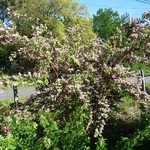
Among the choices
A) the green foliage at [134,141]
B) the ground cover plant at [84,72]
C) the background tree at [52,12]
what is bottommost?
the green foliage at [134,141]

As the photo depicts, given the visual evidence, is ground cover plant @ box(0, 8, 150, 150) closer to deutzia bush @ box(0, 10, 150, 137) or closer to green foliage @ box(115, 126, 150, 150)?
deutzia bush @ box(0, 10, 150, 137)

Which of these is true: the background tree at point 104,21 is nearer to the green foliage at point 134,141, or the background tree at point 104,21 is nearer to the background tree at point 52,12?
the background tree at point 52,12

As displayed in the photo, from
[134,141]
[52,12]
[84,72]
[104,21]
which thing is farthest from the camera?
[104,21]

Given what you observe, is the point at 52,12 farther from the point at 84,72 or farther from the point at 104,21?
the point at 84,72

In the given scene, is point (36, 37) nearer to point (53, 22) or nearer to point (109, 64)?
point (109, 64)

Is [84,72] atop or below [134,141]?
atop

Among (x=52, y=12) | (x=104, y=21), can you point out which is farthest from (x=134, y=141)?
(x=104, y=21)

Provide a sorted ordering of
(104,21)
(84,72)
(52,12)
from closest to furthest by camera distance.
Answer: (84,72) → (52,12) → (104,21)

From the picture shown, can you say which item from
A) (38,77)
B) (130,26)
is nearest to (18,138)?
(38,77)

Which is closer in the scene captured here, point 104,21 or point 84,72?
point 84,72

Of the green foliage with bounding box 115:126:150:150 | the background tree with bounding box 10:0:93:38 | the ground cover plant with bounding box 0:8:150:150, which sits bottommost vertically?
→ the green foliage with bounding box 115:126:150:150

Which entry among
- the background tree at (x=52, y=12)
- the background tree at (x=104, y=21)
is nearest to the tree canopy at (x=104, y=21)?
the background tree at (x=104, y=21)

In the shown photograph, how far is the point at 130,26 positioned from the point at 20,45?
196cm

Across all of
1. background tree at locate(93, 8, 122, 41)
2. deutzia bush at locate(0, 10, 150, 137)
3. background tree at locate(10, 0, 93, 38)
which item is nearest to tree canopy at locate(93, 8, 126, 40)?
background tree at locate(93, 8, 122, 41)
